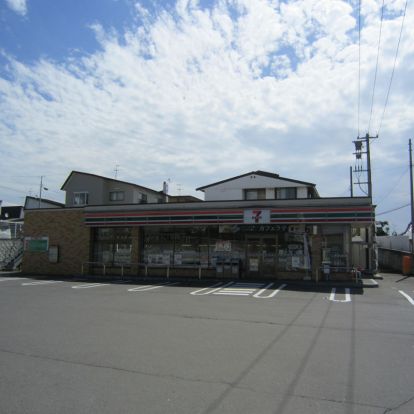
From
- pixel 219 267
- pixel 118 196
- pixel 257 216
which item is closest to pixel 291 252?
pixel 257 216

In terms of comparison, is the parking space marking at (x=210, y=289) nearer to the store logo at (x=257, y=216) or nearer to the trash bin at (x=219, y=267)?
the trash bin at (x=219, y=267)

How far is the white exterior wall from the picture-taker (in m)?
37.8

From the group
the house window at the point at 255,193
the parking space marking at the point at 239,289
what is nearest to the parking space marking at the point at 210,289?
the parking space marking at the point at 239,289

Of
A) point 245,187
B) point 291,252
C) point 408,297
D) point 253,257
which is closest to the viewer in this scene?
point 408,297

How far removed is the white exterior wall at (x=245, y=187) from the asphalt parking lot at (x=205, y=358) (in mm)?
26208

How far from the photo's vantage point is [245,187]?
39.8m

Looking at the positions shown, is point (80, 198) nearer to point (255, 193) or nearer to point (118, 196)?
point (118, 196)

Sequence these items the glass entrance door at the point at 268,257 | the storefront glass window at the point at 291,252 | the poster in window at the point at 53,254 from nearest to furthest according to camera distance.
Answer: the storefront glass window at the point at 291,252 → the glass entrance door at the point at 268,257 → the poster in window at the point at 53,254

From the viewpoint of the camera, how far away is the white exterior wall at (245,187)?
124 feet

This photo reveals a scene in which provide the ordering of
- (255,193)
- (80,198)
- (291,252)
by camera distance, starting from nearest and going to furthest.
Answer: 1. (291,252)
2. (255,193)
3. (80,198)

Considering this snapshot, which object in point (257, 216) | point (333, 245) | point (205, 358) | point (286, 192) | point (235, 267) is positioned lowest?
point (205, 358)

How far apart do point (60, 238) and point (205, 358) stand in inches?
829

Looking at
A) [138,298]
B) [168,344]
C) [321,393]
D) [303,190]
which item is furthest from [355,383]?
[303,190]

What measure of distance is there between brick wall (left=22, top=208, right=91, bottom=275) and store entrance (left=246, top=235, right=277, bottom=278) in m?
9.88
